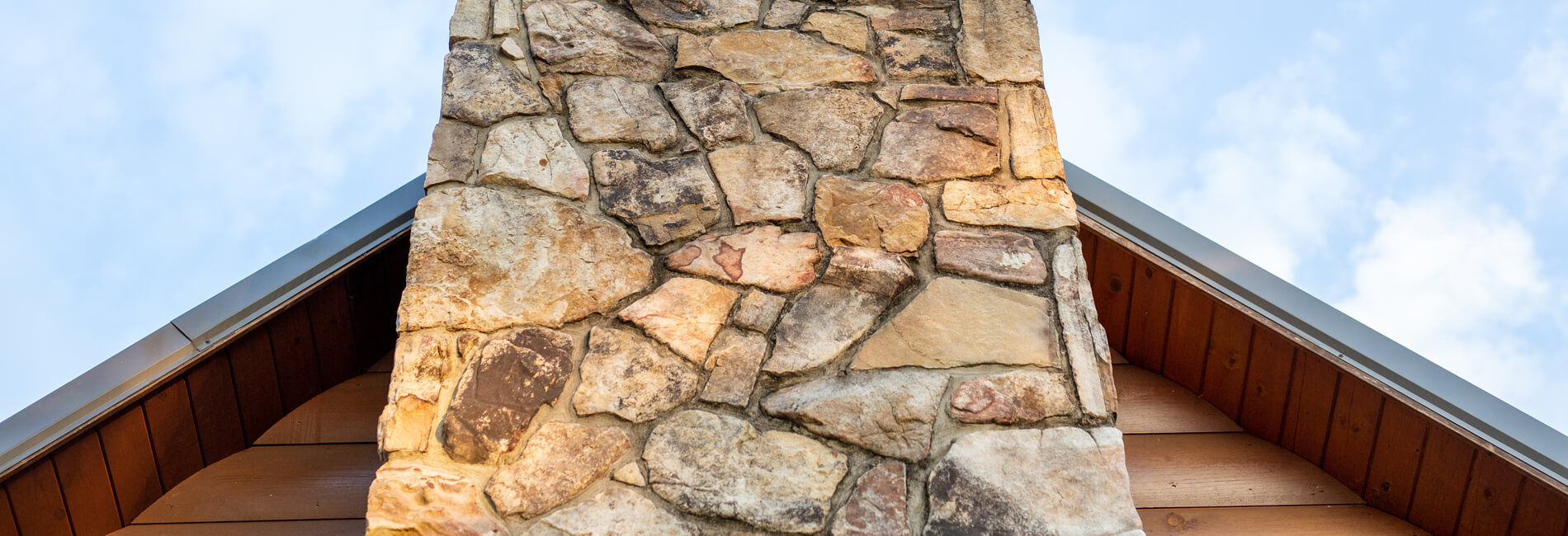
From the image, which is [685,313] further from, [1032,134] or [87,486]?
[87,486]

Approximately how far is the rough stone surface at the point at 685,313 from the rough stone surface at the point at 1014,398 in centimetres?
53

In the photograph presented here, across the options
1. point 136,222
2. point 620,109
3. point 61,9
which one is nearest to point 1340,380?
point 620,109

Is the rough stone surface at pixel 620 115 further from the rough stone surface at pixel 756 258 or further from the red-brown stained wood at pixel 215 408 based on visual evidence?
the red-brown stained wood at pixel 215 408

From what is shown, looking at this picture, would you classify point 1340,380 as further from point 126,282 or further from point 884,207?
point 126,282

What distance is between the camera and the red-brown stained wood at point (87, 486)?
2299mm

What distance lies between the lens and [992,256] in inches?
81.5

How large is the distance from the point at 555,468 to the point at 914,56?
1474 millimetres

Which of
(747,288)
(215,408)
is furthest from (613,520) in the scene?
(215,408)

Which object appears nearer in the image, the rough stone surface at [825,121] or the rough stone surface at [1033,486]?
the rough stone surface at [1033,486]

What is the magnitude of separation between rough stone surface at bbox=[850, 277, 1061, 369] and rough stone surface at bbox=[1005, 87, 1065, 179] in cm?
41

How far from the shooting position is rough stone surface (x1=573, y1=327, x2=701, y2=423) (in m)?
1.81

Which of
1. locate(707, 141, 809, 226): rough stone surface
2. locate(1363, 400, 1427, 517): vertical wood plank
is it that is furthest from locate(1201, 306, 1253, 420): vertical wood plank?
locate(707, 141, 809, 226): rough stone surface

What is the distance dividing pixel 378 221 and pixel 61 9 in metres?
39.5


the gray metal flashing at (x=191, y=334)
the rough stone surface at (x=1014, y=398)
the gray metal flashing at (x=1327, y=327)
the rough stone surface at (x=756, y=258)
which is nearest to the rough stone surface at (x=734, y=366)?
the rough stone surface at (x=756, y=258)
